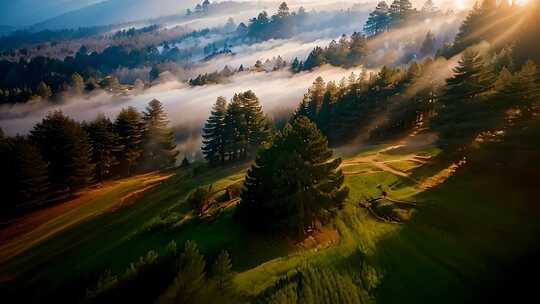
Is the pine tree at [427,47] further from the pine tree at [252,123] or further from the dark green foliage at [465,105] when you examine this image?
the dark green foliage at [465,105]

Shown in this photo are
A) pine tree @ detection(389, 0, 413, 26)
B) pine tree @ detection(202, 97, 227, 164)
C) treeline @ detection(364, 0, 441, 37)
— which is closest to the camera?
pine tree @ detection(202, 97, 227, 164)

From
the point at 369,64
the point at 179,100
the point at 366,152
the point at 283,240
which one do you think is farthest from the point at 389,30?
the point at 283,240

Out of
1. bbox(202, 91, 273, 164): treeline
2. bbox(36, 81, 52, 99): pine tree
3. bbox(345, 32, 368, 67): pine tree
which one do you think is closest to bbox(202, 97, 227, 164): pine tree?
bbox(202, 91, 273, 164): treeline

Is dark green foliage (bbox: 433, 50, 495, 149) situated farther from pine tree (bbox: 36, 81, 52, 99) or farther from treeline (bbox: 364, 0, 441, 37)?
pine tree (bbox: 36, 81, 52, 99)

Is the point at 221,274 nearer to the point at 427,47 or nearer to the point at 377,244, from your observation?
the point at 377,244

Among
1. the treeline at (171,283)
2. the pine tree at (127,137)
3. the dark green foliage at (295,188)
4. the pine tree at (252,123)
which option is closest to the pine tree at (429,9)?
the pine tree at (252,123)

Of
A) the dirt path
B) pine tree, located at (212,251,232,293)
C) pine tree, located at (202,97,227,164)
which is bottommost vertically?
the dirt path
